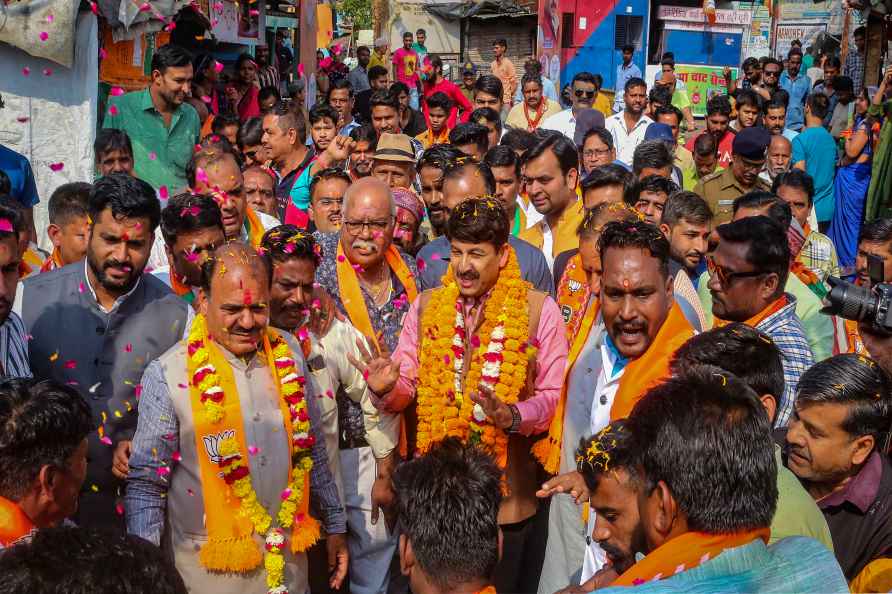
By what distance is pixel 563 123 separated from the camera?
10.8 meters

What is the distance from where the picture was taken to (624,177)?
6027 mm

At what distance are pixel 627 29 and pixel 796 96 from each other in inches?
323

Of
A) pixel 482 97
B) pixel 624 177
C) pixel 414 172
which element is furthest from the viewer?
pixel 482 97

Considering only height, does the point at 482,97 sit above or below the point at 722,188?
above

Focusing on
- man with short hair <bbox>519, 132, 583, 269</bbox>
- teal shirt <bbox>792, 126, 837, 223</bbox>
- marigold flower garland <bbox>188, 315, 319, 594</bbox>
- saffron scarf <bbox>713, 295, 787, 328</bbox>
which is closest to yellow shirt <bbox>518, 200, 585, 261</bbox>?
man with short hair <bbox>519, 132, 583, 269</bbox>

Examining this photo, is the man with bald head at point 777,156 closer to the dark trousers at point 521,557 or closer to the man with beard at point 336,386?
the dark trousers at point 521,557

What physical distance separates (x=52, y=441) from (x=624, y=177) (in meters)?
4.23

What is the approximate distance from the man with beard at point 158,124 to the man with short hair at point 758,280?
4.65m

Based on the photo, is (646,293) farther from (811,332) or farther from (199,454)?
(199,454)

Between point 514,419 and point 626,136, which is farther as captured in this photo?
point 626,136

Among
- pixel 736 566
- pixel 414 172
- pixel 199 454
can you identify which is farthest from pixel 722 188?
pixel 736 566

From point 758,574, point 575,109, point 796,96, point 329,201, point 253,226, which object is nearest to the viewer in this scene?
point 758,574

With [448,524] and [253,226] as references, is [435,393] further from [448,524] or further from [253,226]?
[253,226]

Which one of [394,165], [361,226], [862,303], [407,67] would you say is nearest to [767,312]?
[862,303]
